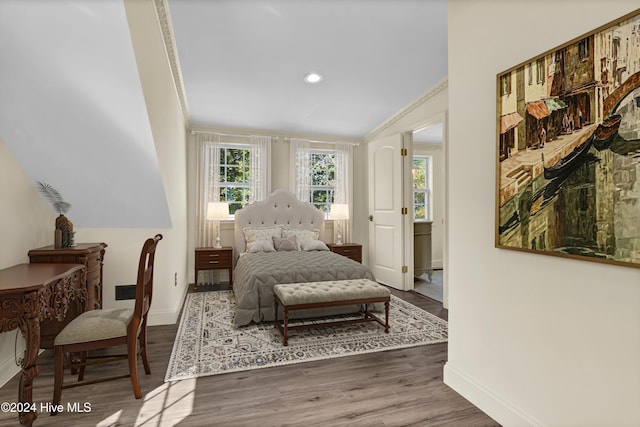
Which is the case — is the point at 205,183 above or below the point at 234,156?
below

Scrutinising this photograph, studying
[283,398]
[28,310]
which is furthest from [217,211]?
[283,398]

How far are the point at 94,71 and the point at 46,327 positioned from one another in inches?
77.4

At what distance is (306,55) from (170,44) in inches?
48.1

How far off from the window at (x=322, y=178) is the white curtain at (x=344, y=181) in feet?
0.41

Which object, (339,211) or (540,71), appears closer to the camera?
(540,71)

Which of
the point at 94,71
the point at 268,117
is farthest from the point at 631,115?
the point at 268,117

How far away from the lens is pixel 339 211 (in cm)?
559

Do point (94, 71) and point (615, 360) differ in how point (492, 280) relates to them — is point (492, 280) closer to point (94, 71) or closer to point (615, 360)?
point (615, 360)

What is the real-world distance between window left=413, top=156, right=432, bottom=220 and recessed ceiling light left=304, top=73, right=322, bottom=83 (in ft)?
12.5

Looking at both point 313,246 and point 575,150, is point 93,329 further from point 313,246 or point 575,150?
point 313,246

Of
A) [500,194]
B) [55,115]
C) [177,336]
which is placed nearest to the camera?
[500,194]

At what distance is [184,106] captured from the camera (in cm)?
436

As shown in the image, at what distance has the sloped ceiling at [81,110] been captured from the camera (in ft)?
6.14

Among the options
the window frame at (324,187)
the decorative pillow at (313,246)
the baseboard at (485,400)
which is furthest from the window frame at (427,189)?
the baseboard at (485,400)
